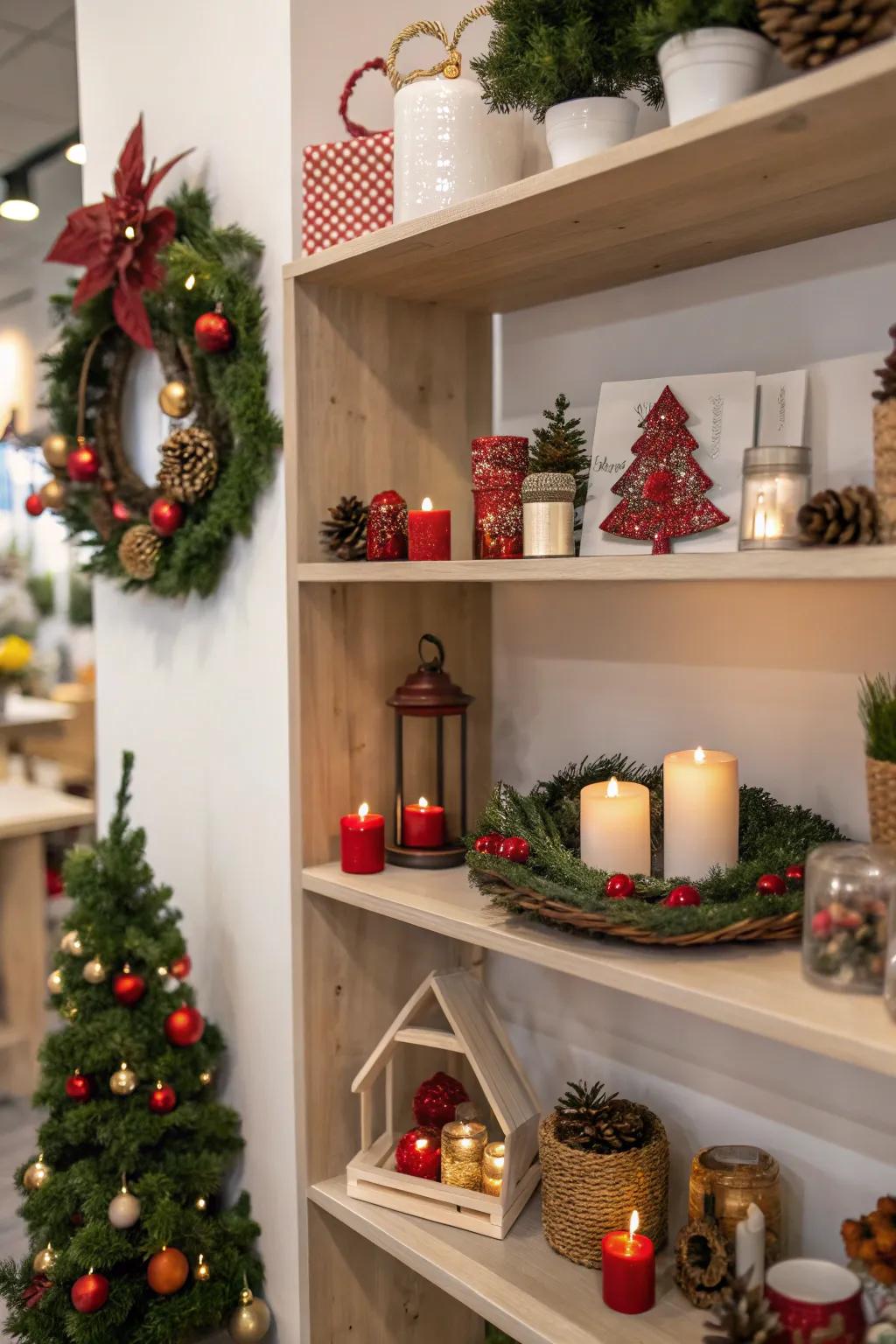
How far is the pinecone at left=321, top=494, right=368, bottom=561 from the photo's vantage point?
1.36 metres

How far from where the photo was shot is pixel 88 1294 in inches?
58.6

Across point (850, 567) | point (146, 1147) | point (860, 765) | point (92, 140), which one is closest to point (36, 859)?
point (146, 1147)

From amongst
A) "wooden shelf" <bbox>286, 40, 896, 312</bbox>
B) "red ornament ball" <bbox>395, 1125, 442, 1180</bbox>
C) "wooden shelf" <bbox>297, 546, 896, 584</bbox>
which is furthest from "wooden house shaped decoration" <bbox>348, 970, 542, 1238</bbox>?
"wooden shelf" <bbox>286, 40, 896, 312</bbox>

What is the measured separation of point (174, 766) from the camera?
1877 millimetres

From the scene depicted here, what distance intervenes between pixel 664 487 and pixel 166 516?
827mm

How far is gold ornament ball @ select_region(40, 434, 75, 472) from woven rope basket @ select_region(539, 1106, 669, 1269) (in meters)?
1.26

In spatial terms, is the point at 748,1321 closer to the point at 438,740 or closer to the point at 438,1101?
the point at 438,1101

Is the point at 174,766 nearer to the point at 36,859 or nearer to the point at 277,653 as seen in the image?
the point at 277,653

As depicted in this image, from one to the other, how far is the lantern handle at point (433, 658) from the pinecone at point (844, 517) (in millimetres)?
599

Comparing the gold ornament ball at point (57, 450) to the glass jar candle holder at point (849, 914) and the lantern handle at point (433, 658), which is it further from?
the glass jar candle holder at point (849, 914)

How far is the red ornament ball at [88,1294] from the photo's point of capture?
1.49m

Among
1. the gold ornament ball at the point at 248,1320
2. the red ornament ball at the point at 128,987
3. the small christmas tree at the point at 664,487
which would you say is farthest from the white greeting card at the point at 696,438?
the gold ornament ball at the point at 248,1320

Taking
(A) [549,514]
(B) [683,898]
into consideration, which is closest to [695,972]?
(B) [683,898]

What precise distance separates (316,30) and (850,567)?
111 cm
